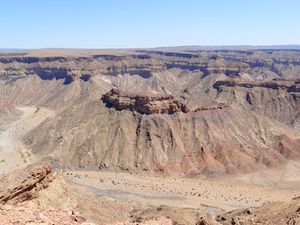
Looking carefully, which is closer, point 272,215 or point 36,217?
point 36,217

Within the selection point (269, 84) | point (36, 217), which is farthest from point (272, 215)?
point (269, 84)

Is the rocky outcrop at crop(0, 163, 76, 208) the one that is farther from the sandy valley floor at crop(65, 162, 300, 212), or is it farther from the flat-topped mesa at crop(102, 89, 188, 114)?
the flat-topped mesa at crop(102, 89, 188, 114)

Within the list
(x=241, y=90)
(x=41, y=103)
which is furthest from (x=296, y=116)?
(x=41, y=103)

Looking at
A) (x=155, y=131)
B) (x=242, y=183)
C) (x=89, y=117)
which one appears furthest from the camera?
(x=89, y=117)

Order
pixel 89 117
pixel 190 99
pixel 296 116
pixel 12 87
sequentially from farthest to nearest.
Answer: pixel 12 87 → pixel 190 99 → pixel 296 116 → pixel 89 117

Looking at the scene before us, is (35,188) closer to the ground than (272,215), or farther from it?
farther from it

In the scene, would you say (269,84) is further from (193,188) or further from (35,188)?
(35,188)

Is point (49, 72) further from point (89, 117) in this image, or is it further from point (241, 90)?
point (89, 117)

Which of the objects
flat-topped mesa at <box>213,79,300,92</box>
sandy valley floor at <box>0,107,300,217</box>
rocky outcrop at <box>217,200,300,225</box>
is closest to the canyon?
sandy valley floor at <box>0,107,300,217</box>

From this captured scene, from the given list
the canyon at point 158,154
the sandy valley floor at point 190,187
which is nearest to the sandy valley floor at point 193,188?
the sandy valley floor at point 190,187
